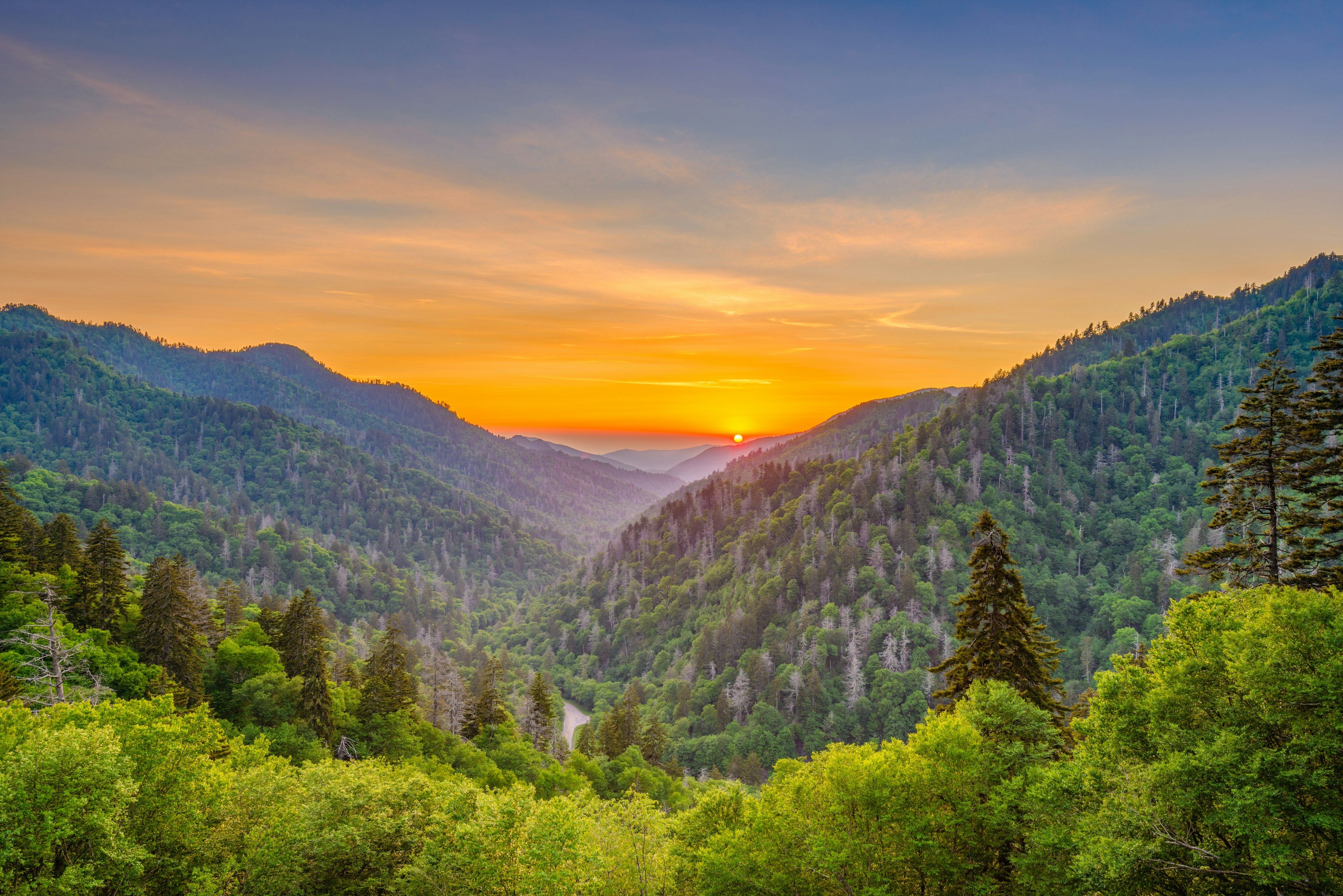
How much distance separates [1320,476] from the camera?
92.7 ft

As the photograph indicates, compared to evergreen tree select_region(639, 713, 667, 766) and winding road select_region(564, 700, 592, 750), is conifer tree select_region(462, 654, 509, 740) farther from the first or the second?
winding road select_region(564, 700, 592, 750)

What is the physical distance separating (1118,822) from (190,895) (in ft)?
105

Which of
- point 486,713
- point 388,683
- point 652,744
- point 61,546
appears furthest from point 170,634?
point 652,744

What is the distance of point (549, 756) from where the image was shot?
79.9 meters

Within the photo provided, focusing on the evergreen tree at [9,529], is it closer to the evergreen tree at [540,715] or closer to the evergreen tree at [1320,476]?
the evergreen tree at [540,715]

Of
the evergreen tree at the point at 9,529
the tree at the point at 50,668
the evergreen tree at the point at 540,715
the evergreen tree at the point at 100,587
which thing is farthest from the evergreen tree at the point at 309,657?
the evergreen tree at the point at 540,715

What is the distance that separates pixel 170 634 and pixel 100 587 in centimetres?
974

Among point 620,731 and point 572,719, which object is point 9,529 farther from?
point 572,719

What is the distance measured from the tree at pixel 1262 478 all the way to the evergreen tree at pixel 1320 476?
1.53ft

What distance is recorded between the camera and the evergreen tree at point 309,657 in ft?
189

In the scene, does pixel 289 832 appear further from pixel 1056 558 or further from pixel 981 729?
pixel 1056 558

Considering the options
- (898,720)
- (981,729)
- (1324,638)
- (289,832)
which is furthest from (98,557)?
(898,720)

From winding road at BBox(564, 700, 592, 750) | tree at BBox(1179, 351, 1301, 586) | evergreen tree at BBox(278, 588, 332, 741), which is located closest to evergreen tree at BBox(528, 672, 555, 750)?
evergreen tree at BBox(278, 588, 332, 741)

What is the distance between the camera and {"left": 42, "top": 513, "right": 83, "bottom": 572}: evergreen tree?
63844mm
